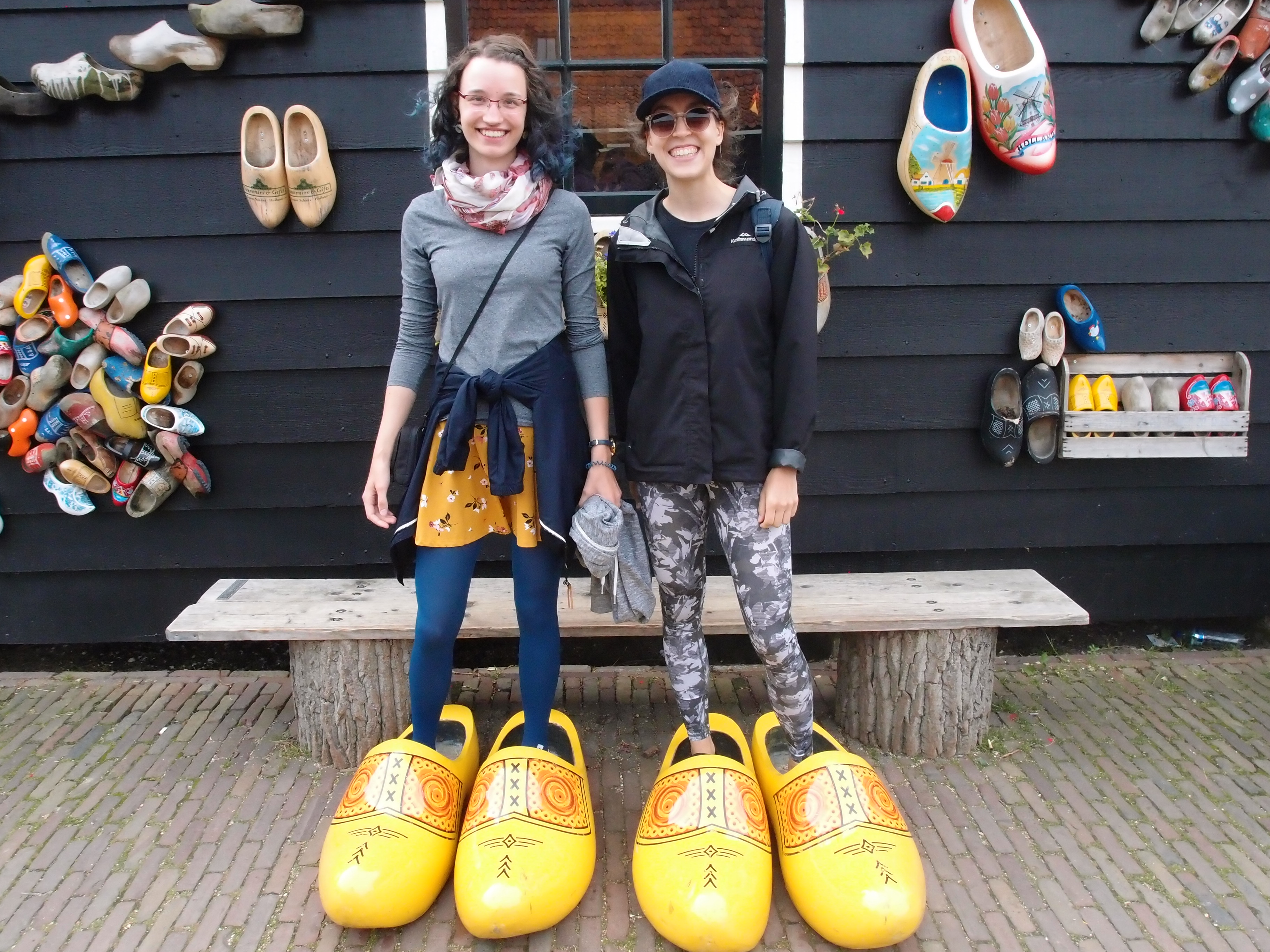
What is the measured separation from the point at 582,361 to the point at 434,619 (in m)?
0.62

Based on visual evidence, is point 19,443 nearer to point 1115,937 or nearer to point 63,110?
point 63,110

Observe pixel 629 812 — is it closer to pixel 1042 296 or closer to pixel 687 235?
pixel 687 235

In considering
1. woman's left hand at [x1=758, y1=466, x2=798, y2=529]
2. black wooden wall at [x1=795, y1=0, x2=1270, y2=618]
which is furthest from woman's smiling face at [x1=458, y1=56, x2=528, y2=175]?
black wooden wall at [x1=795, y1=0, x2=1270, y2=618]

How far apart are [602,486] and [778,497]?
353 millimetres

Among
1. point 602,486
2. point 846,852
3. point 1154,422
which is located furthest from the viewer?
point 1154,422

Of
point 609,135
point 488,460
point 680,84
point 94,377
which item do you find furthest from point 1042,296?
point 94,377

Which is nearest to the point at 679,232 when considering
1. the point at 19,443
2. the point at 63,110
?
the point at 63,110

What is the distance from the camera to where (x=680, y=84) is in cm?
162

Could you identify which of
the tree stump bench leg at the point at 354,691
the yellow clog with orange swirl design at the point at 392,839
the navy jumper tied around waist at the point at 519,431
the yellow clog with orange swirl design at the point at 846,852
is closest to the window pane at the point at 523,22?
the navy jumper tied around waist at the point at 519,431

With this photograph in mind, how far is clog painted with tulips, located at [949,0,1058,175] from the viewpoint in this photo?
8.02 feet

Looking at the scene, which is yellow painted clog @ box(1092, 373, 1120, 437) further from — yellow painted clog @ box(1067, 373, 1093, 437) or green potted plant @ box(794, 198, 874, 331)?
green potted plant @ box(794, 198, 874, 331)

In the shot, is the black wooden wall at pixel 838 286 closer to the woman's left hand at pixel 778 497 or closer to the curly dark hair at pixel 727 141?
the curly dark hair at pixel 727 141

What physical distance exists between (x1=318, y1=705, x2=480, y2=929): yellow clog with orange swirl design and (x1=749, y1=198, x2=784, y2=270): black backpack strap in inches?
48.3

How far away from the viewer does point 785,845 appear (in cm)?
182
